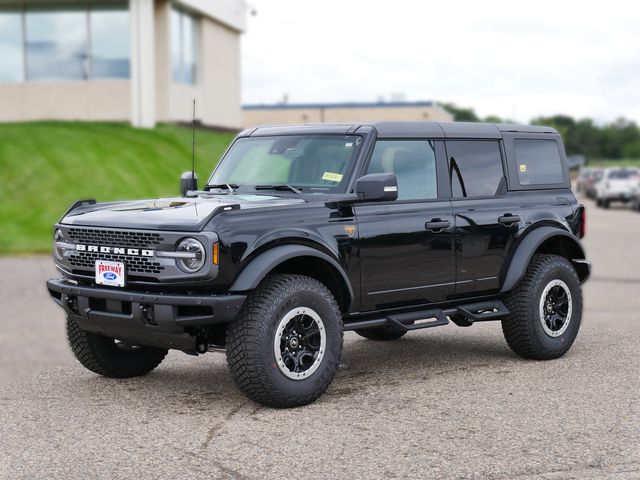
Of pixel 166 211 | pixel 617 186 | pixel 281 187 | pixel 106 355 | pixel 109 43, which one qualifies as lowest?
pixel 617 186

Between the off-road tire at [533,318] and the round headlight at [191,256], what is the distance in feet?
10.1

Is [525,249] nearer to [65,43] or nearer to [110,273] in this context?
[110,273]

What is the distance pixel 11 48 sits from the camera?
30.5 meters

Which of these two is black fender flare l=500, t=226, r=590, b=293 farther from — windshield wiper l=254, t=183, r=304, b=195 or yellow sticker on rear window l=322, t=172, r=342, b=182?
windshield wiper l=254, t=183, r=304, b=195

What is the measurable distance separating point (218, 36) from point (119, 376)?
30018 millimetres

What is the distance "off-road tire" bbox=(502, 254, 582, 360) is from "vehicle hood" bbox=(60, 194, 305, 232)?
2.26 m

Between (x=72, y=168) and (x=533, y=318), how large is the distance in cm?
1733

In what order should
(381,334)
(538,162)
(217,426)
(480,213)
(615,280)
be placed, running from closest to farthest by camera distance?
(217,426), (480,213), (538,162), (381,334), (615,280)

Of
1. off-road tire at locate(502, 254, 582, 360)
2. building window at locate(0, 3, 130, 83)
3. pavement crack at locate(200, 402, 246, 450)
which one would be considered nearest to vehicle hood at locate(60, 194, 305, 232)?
pavement crack at locate(200, 402, 246, 450)

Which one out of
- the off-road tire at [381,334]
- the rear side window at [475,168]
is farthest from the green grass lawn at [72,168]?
the rear side window at [475,168]

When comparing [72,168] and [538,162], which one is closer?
[538,162]

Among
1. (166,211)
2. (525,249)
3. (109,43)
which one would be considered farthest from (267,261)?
(109,43)

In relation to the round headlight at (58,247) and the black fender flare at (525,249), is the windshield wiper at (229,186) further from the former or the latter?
the black fender flare at (525,249)

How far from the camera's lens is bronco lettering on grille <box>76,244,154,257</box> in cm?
633
